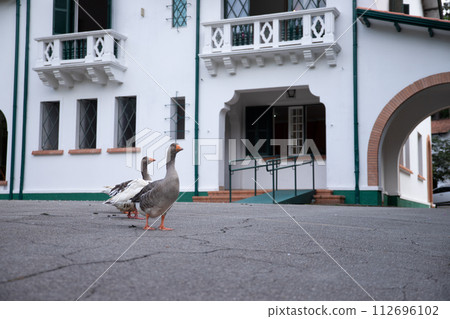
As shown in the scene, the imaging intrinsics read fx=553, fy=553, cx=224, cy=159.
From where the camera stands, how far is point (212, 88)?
17.0 metres

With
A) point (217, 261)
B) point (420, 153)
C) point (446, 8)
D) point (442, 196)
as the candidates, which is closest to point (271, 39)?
point (217, 261)

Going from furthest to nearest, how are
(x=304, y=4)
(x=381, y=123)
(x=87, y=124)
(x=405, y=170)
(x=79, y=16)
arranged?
(x=405, y=170), (x=79, y=16), (x=87, y=124), (x=304, y=4), (x=381, y=123)

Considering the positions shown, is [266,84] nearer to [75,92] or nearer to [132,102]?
[132,102]

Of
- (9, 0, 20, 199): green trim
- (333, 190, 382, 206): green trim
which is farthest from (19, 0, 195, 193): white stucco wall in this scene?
(333, 190, 382, 206): green trim

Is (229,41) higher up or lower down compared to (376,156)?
higher up

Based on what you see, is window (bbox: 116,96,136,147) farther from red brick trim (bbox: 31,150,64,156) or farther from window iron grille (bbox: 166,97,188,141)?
red brick trim (bbox: 31,150,64,156)

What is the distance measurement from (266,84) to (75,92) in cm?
658

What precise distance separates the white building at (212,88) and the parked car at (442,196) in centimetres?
1351

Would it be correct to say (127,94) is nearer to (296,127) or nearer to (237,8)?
(237,8)

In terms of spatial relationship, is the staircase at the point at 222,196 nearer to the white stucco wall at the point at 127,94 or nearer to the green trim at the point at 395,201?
the white stucco wall at the point at 127,94

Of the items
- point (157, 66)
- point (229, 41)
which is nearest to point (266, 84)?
point (229, 41)

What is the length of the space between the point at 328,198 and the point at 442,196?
64.1 ft

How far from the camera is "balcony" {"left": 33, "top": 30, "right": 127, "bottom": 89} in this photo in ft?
57.3

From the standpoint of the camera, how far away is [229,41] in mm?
16344
